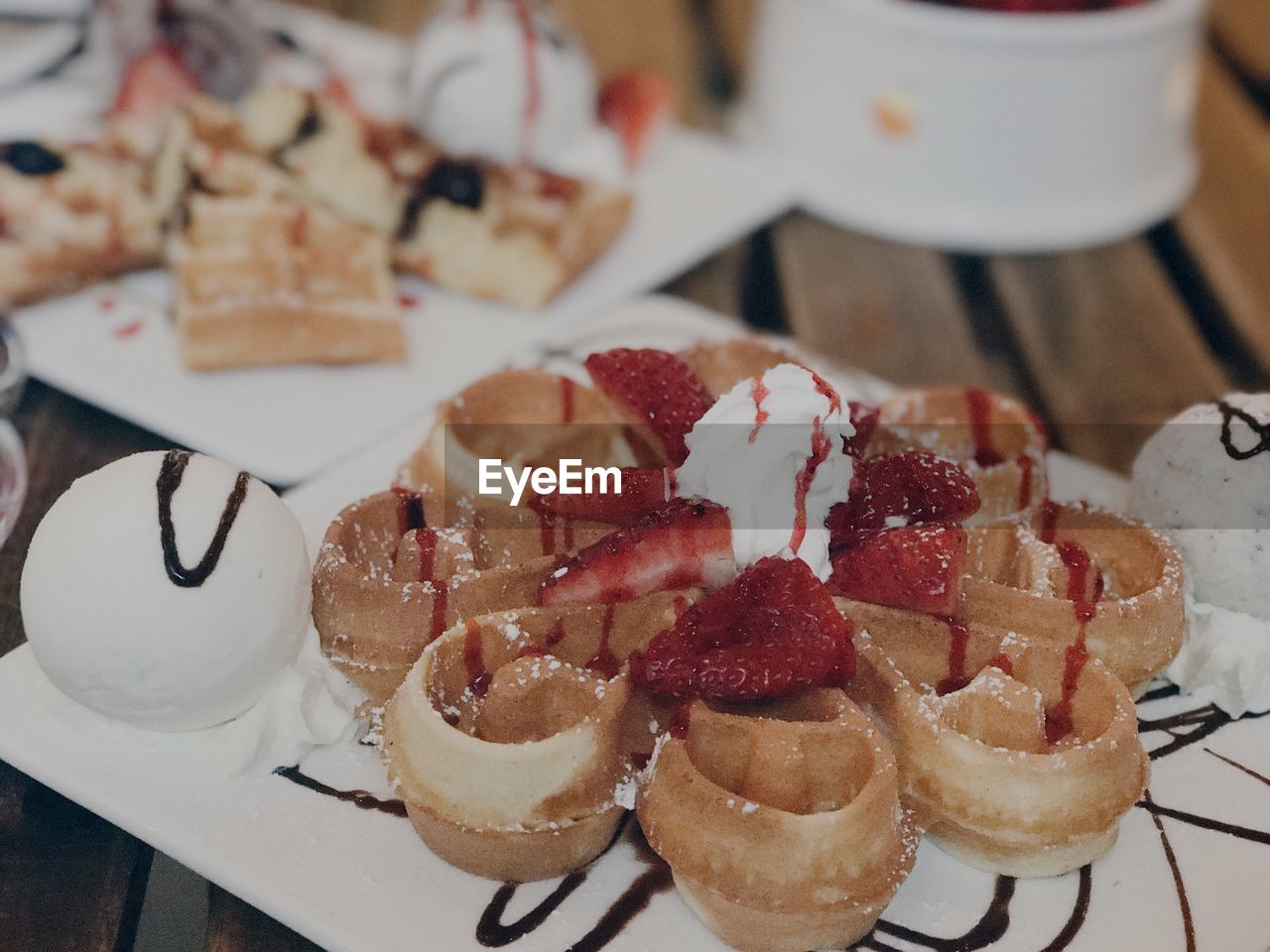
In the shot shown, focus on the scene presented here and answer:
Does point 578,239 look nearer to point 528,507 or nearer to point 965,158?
point 965,158

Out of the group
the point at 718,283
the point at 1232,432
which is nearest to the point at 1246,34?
the point at 718,283

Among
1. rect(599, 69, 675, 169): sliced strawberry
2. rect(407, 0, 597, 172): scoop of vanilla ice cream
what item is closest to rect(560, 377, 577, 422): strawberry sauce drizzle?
rect(407, 0, 597, 172): scoop of vanilla ice cream

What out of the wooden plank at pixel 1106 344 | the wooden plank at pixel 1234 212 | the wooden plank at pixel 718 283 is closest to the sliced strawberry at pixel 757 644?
the wooden plank at pixel 1106 344

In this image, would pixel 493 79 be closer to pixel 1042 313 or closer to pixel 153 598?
pixel 1042 313

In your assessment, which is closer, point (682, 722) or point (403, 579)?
point (682, 722)

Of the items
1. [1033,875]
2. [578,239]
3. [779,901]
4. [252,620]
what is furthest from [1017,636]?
[578,239]

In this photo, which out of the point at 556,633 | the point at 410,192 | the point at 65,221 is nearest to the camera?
the point at 556,633

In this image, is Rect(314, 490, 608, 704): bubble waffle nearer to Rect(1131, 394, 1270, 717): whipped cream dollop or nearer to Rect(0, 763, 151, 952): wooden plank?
Rect(0, 763, 151, 952): wooden plank
